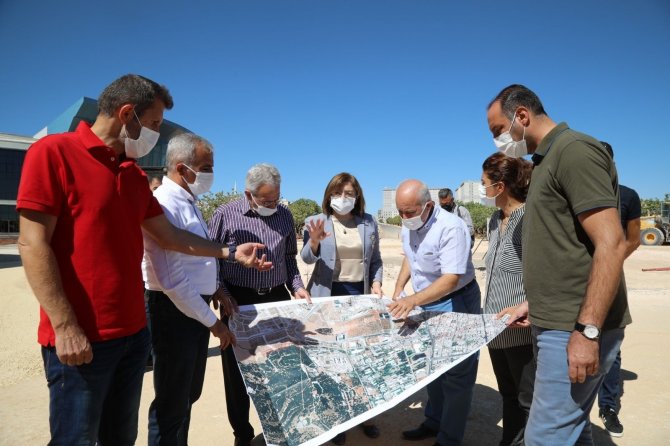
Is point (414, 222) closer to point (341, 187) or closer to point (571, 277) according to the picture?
point (341, 187)

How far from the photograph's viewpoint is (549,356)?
189 cm

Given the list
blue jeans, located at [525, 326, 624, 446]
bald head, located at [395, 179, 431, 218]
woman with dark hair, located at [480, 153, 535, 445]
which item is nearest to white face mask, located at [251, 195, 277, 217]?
bald head, located at [395, 179, 431, 218]

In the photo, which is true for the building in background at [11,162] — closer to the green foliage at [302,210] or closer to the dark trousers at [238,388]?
the green foliage at [302,210]

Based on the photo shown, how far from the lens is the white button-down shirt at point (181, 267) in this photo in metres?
2.24

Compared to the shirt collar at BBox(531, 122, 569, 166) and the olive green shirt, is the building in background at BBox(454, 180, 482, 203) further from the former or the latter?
the olive green shirt

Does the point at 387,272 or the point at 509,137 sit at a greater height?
the point at 509,137

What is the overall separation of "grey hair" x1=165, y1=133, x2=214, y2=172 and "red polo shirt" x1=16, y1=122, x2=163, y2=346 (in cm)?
62

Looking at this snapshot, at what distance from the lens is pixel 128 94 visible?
6.38ft

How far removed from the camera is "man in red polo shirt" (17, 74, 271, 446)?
1.60m

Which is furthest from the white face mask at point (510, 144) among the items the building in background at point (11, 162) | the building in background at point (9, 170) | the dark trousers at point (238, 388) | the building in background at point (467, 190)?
the building in background at point (467, 190)

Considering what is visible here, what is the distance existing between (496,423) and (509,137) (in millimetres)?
2647

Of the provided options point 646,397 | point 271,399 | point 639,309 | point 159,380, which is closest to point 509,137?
point 271,399

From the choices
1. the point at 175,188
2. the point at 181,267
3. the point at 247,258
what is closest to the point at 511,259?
the point at 247,258

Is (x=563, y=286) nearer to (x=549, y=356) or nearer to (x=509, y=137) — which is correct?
(x=549, y=356)
